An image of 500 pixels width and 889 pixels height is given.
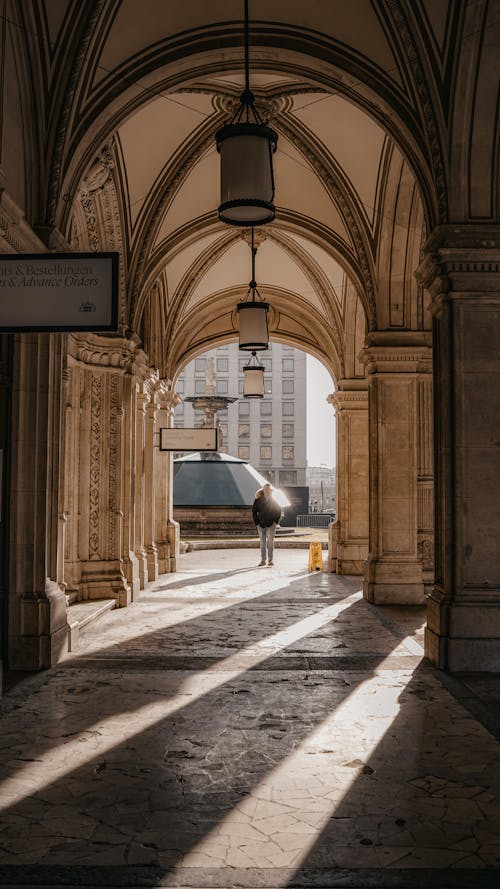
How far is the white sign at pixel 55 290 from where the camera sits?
5.22 m

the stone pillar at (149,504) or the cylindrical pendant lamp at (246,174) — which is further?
the stone pillar at (149,504)

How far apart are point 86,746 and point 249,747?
1048 millimetres

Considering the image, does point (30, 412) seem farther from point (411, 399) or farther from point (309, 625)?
point (411, 399)

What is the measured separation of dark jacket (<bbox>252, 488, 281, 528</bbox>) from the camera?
16.9 metres

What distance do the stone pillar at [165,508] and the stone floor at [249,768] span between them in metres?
7.99

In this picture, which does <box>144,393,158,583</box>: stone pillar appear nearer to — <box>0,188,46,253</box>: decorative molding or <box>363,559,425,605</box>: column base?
<box>363,559,425,605</box>: column base

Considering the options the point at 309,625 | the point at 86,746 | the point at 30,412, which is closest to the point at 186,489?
the point at 309,625

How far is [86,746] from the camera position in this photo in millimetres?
5012

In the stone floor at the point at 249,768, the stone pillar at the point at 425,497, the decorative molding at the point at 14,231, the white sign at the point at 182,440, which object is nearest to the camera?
the stone floor at the point at 249,768

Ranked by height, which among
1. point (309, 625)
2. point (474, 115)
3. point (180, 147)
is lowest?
point (309, 625)

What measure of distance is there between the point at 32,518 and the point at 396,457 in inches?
251

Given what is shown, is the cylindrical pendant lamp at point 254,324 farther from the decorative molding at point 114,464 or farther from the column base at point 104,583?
the column base at point 104,583

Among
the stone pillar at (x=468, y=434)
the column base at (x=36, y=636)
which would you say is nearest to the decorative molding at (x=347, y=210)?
the stone pillar at (x=468, y=434)

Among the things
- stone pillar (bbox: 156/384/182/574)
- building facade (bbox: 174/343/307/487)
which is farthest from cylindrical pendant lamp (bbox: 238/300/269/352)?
building facade (bbox: 174/343/307/487)
